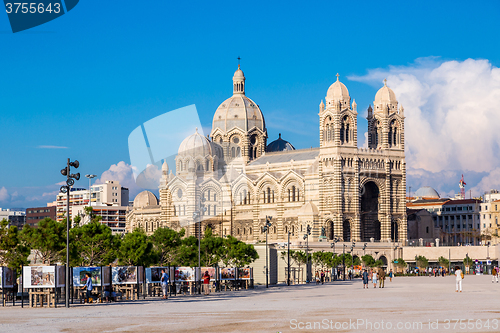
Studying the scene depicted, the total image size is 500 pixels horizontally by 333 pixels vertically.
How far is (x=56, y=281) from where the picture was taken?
3734cm

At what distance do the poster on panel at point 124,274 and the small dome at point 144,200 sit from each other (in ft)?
338

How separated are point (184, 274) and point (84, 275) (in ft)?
31.7

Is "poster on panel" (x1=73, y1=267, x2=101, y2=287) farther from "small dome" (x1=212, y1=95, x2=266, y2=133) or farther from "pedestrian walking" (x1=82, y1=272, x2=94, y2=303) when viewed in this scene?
"small dome" (x1=212, y1=95, x2=266, y2=133)

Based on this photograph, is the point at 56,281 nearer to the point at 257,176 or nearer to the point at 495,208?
the point at 257,176

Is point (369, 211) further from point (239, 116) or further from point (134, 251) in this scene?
point (134, 251)

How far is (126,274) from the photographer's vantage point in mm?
42375

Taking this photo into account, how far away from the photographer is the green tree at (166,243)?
2356 inches

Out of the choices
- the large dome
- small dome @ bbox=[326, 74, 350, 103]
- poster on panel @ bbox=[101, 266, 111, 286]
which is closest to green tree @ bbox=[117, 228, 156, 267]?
poster on panel @ bbox=[101, 266, 111, 286]

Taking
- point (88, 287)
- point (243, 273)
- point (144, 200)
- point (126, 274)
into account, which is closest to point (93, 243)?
point (126, 274)

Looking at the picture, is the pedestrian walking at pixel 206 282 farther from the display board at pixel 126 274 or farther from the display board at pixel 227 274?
the display board at pixel 227 274

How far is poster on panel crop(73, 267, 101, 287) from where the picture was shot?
1558 inches

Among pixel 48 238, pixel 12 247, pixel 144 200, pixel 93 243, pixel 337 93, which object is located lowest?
pixel 12 247

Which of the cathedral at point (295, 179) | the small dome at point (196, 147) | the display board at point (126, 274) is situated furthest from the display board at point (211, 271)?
the small dome at point (196, 147)

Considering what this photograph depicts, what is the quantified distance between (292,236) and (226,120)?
2736cm
